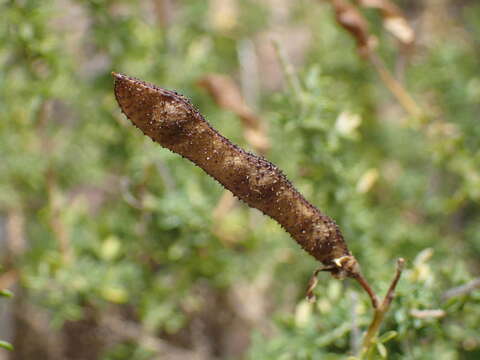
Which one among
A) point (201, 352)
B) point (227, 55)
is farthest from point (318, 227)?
point (227, 55)

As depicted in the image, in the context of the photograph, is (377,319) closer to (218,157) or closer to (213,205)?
(218,157)

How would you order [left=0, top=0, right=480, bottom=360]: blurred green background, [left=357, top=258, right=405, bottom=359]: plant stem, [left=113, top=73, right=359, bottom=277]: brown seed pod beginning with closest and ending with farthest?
[left=113, top=73, right=359, bottom=277]: brown seed pod < [left=357, top=258, right=405, bottom=359]: plant stem < [left=0, top=0, right=480, bottom=360]: blurred green background

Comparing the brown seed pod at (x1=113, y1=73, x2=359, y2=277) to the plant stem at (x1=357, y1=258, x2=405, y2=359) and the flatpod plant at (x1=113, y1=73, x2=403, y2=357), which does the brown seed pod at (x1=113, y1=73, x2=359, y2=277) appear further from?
the plant stem at (x1=357, y1=258, x2=405, y2=359)

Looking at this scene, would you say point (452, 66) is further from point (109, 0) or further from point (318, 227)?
point (318, 227)

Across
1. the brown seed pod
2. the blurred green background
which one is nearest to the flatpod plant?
the brown seed pod

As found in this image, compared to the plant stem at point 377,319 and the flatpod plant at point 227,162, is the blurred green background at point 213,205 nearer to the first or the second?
the plant stem at point 377,319

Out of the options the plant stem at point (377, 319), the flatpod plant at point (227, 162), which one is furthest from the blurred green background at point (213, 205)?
the flatpod plant at point (227, 162)
